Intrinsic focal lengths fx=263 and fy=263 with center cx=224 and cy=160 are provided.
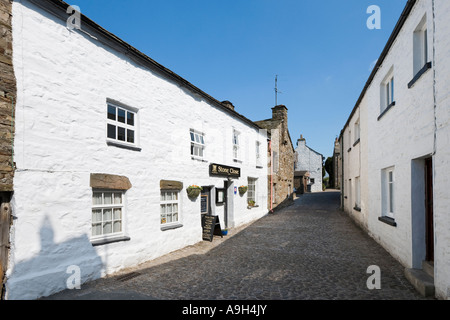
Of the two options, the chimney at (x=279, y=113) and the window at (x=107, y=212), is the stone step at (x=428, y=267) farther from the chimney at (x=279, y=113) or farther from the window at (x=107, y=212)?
the chimney at (x=279, y=113)

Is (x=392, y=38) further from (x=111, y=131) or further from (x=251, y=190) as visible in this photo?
(x=251, y=190)

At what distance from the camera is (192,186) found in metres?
8.99

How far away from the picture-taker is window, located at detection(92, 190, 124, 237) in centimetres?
604

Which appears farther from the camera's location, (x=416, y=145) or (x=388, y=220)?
(x=388, y=220)

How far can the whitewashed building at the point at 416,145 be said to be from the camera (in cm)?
432

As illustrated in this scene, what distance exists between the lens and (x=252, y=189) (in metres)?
15.0

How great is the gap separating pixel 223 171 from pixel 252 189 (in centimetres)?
420

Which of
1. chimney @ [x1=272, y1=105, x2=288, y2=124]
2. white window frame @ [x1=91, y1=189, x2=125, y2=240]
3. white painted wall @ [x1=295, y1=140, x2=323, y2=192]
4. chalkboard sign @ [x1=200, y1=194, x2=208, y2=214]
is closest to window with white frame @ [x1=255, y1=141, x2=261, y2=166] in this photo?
chimney @ [x1=272, y1=105, x2=288, y2=124]

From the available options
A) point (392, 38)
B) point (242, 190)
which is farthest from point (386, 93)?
point (242, 190)

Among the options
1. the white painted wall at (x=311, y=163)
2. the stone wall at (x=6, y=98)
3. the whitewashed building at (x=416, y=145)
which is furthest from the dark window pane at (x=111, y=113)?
the white painted wall at (x=311, y=163)

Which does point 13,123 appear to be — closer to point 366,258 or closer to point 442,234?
point 442,234

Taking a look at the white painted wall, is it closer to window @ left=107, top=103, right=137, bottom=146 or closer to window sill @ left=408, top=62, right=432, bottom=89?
window sill @ left=408, top=62, right=432, bottom=89

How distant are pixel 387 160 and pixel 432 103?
10.2ft

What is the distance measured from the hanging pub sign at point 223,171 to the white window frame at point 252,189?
6.64 feet
